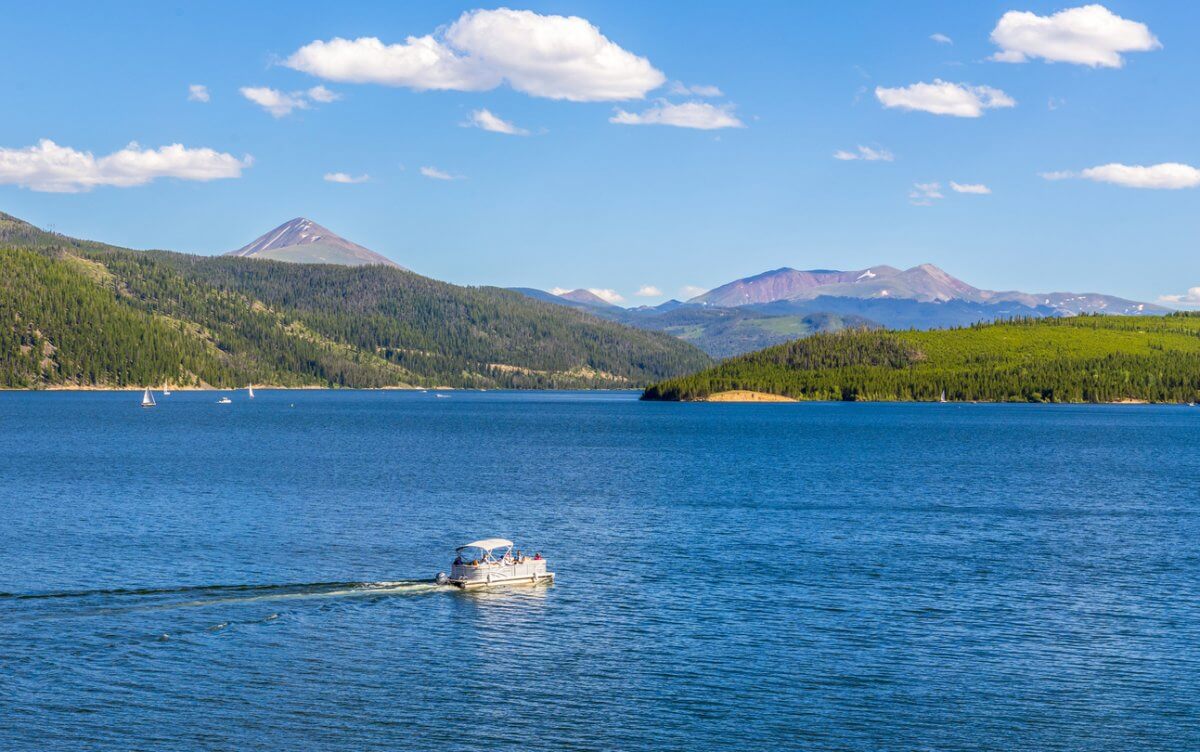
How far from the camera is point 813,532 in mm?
95938

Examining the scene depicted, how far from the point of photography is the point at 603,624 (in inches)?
2463

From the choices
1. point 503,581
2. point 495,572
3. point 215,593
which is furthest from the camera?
point 495,572

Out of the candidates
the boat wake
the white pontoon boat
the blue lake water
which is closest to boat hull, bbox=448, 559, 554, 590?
the white pontoon boat

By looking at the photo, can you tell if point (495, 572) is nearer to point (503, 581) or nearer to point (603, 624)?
point (503, 581)

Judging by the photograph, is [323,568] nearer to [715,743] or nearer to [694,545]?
[694,545]

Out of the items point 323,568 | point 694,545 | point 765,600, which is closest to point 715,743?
point 765,600

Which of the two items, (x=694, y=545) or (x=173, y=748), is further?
(x=694, y=545)

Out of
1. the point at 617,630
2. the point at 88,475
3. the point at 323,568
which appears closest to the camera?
the point at 617,630

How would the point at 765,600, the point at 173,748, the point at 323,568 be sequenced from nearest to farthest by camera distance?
the point at 173,748, the point at 765,600, the point at 323,568

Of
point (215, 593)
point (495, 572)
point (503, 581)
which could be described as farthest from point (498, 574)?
point (215, 593)

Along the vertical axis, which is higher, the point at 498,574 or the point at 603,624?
the point at 498,574

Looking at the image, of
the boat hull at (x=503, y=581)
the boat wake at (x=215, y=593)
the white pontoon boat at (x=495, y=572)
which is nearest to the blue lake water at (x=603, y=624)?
the boat wake at (x=215, y=593)

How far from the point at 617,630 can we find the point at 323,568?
23.2 metres

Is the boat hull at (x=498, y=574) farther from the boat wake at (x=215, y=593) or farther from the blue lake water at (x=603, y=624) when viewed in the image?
the blue lake water at (x=603, y=624)
